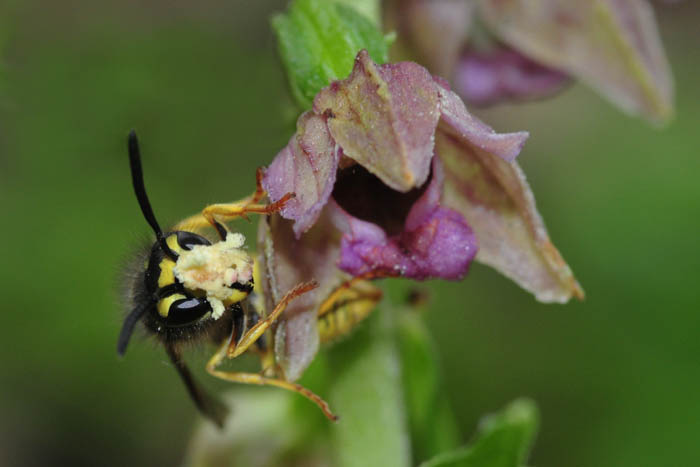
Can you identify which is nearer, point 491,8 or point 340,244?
point 340,244

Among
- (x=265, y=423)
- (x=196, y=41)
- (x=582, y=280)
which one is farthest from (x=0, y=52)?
(x=582, y=280)

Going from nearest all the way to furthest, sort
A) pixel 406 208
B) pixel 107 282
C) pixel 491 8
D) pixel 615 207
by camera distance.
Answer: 1. pixel 406 208
2. pixel 491 8
3. pixel 107 282
4. pixel 615 207

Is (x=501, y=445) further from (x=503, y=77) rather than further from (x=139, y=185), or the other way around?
(x=503, y=77)

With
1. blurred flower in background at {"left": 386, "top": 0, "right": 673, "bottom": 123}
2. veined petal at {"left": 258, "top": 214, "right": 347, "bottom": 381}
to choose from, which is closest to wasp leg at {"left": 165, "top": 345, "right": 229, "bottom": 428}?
veined petal at {"left": 258, "top": 214, "right": 347, "bottom": 381}

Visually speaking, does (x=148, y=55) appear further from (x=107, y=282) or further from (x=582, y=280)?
(x=582, y=280)

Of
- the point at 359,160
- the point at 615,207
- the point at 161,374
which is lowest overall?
the point at 161,374

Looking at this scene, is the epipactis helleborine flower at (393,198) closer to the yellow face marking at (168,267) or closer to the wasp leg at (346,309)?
the wasp leg at (346,309)
